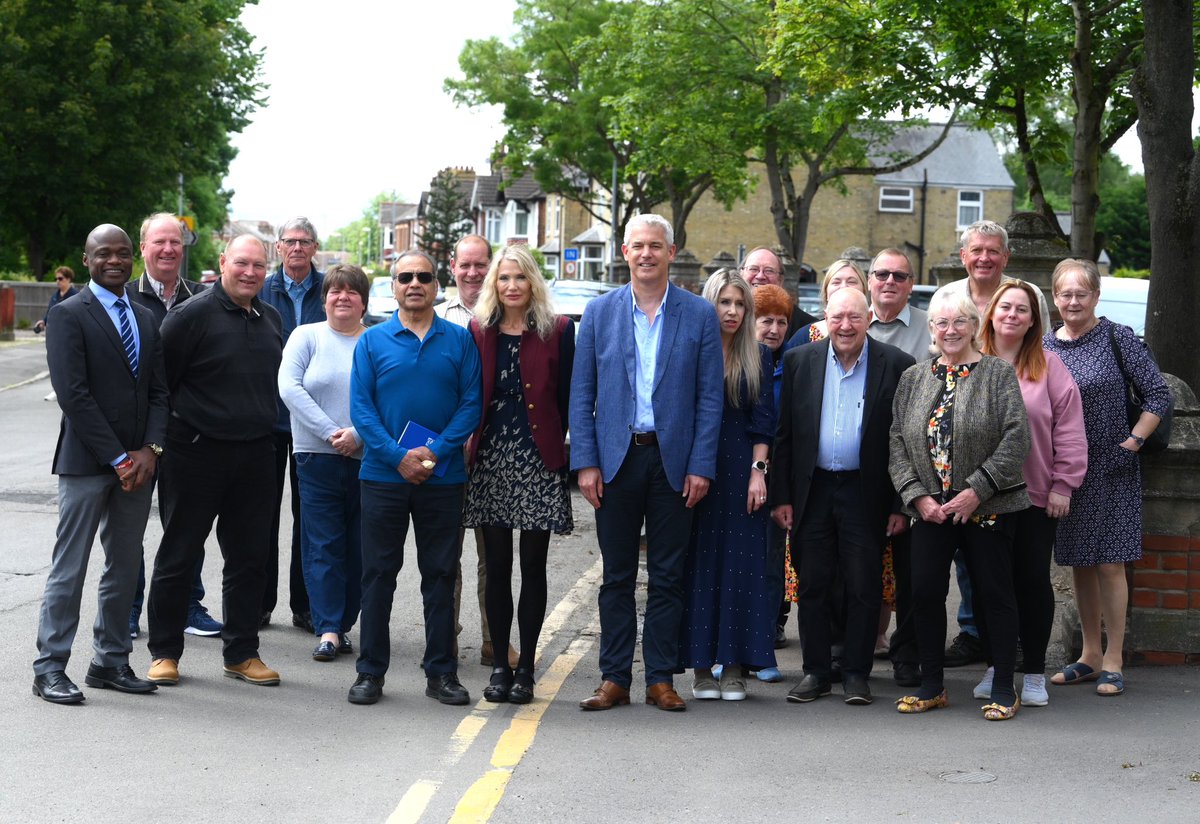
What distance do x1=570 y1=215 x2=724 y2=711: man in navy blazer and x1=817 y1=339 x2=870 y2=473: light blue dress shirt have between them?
0.55 meters

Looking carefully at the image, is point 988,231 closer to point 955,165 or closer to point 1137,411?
point 1137,411

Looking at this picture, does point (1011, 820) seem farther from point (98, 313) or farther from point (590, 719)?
point (98, 313)

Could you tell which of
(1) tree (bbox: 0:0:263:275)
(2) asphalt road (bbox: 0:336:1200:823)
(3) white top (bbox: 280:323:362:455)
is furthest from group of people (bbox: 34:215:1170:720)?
(1) tree (bbox: 0:0:263:275)

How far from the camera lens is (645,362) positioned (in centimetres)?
640

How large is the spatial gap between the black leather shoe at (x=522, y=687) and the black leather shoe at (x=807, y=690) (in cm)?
122

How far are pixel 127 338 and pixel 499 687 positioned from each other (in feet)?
7.74

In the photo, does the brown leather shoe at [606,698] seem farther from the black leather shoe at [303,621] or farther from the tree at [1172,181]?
the tree at [1172,181]

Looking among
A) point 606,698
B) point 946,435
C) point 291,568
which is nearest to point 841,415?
point 946,435

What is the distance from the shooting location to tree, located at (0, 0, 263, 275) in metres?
38.5

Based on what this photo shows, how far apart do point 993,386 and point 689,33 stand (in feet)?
92.4

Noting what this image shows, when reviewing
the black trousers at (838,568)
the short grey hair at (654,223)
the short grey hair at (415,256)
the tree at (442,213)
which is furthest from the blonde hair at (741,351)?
the tree at (442,213)

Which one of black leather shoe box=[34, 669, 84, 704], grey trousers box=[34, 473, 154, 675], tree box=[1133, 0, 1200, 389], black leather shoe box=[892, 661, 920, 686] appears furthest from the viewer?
tree box=[1133, 0, 1200, 389]

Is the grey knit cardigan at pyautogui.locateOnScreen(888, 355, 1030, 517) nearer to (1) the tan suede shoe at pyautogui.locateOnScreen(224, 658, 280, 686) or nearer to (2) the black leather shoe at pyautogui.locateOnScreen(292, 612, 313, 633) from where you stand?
(1) the tan suede shoe at pyautogui.locateOnScreen(224, 658, 280, 686)

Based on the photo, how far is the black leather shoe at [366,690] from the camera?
247 inches
